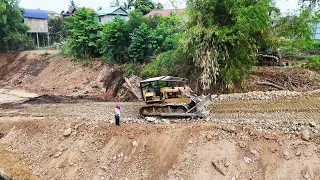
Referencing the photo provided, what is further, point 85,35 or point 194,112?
point 85,35

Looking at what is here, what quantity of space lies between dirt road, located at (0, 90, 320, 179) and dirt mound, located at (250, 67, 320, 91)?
9.29ft

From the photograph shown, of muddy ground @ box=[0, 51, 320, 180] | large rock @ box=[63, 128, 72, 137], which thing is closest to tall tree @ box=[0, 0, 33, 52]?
muddy ground @ box=[0, 51, 320, 180]

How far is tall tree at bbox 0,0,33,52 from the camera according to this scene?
1023 inches

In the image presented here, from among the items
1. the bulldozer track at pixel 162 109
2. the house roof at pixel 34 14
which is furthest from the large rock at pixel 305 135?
the house roof at pixel 34 14

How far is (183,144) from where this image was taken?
7688 mm

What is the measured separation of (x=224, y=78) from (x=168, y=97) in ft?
12.8

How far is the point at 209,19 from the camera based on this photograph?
40.1 feet

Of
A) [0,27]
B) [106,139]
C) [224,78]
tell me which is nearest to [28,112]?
[106,139]

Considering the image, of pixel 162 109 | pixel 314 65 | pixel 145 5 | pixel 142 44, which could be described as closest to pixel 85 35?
pixel 142 44

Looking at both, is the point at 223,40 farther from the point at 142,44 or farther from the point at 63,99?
the point at 63,99

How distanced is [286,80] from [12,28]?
26.0 m

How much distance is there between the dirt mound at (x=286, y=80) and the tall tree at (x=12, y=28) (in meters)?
23.1

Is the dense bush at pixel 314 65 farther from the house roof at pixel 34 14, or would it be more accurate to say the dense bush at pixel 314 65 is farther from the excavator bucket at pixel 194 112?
the house roof at pixel 34 14

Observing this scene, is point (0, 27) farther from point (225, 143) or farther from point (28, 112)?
point (225, 143)
